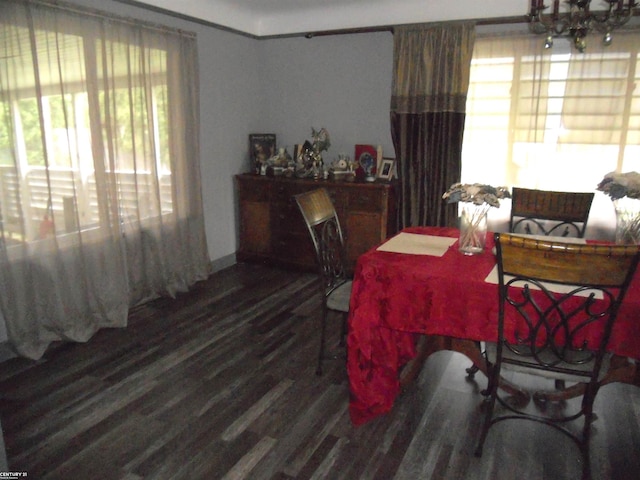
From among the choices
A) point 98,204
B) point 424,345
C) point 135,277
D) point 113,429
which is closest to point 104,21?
point 98,204

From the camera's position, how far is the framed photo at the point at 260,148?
4.85 meters

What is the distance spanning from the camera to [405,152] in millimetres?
4293

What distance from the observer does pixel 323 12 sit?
4.49m

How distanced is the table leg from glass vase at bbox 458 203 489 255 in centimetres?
45

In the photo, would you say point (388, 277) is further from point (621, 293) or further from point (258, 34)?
point (258, 34)

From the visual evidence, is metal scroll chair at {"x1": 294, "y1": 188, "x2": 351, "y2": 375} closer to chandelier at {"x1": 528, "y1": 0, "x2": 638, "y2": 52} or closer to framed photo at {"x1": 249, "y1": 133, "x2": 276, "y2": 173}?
chandelier at {"x1": 528, "y1": 0, "x2": 638, "y2": 52}

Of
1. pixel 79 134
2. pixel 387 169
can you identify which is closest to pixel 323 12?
pixel 387 169

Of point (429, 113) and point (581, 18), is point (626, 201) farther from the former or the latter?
point (429, 113)

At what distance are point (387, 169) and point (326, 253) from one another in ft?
6.18

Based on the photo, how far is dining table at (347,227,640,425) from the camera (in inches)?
78.7

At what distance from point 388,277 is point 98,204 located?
7.22ft

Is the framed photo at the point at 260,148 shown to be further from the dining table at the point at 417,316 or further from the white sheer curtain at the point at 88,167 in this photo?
the dining table at the point at 417,316

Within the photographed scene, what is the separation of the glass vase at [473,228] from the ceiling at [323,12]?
227 cm

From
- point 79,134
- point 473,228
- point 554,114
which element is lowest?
point 473,228
